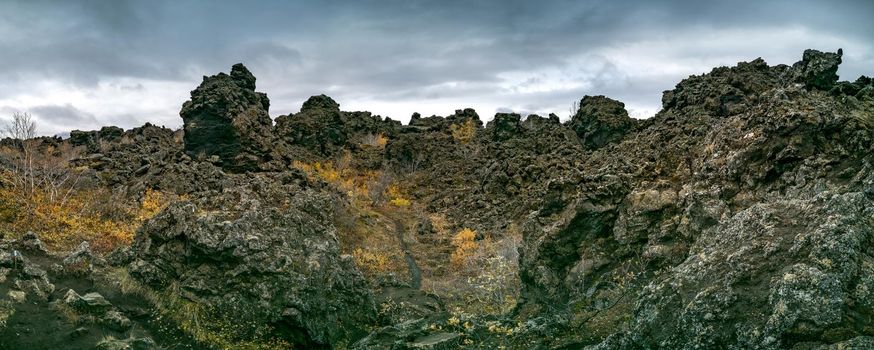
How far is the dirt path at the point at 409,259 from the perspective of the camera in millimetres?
38325

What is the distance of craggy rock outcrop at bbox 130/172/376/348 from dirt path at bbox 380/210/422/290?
13.9 metres

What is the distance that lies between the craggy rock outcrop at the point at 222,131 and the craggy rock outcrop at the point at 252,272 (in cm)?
3050

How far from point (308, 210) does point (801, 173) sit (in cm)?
2380

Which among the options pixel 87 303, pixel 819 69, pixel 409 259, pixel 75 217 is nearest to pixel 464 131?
pixel 409 259

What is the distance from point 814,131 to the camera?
40.7ft

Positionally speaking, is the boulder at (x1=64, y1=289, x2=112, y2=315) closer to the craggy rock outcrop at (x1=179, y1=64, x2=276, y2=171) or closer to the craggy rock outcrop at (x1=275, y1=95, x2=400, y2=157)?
the craggy rock outcrop at (x1=179, y1=64, x2=276, y2=171)

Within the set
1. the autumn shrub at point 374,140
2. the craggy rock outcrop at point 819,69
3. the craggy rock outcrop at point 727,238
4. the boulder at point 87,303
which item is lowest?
the boulder at point 87,303

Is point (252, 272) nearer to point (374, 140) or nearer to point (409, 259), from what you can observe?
point (409, 259)

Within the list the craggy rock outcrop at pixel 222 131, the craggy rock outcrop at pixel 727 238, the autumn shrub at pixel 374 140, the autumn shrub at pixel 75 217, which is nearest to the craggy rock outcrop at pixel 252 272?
the craggy rock outcrop at pixel 727 238

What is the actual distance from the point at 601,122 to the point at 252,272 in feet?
182

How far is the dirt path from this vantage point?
126 feet

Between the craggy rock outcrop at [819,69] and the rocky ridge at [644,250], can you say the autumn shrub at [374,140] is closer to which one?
the rocky ridge at [644,250]

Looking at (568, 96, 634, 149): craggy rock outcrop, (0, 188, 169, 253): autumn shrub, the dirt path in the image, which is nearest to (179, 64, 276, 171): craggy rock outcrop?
the dirt path

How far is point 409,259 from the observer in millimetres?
43500
